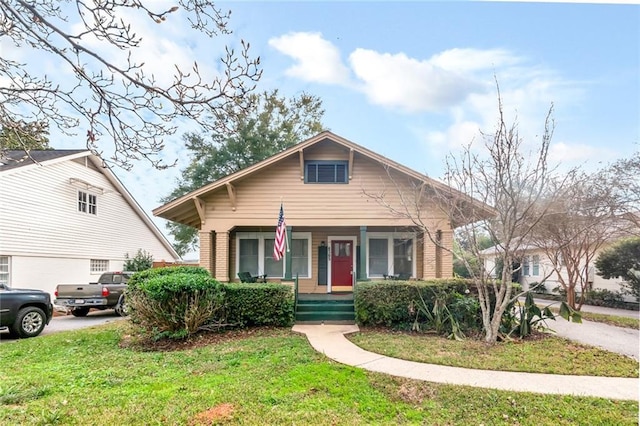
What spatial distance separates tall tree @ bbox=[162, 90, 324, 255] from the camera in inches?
977

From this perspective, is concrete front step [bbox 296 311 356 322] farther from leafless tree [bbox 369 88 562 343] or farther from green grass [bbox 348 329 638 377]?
leafless tree [bbox 369 88 562 343]

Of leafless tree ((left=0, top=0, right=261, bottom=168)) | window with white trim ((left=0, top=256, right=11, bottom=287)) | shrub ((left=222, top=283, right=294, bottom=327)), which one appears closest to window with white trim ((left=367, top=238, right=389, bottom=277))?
shrub ((left=222, top=283, right=294, bottom=327))

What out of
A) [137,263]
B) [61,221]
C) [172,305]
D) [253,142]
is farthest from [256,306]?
[253,142]

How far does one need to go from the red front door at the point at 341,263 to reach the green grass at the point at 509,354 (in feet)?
16.6

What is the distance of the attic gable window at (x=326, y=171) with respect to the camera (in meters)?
11.5

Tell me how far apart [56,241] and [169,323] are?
10678mm

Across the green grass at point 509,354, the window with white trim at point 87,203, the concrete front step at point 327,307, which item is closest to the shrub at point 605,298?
the green grass at point 509,354

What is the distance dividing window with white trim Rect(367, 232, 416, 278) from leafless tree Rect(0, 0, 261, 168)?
9.77m

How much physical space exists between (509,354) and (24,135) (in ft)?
25.2

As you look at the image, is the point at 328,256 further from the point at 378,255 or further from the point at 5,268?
the point at 5,268

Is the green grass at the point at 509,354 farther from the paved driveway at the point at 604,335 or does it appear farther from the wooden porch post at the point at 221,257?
the wooden porch post at the point at 221,257

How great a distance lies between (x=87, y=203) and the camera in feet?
55.6

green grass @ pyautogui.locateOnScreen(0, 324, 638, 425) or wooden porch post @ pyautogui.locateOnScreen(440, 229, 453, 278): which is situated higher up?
wooden porch post @ pyautogui.locateOnScreen(440, 229, 453, 278)

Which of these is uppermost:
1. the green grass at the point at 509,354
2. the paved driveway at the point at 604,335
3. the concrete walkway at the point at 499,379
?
the concrete walkway at the point at 499,379
